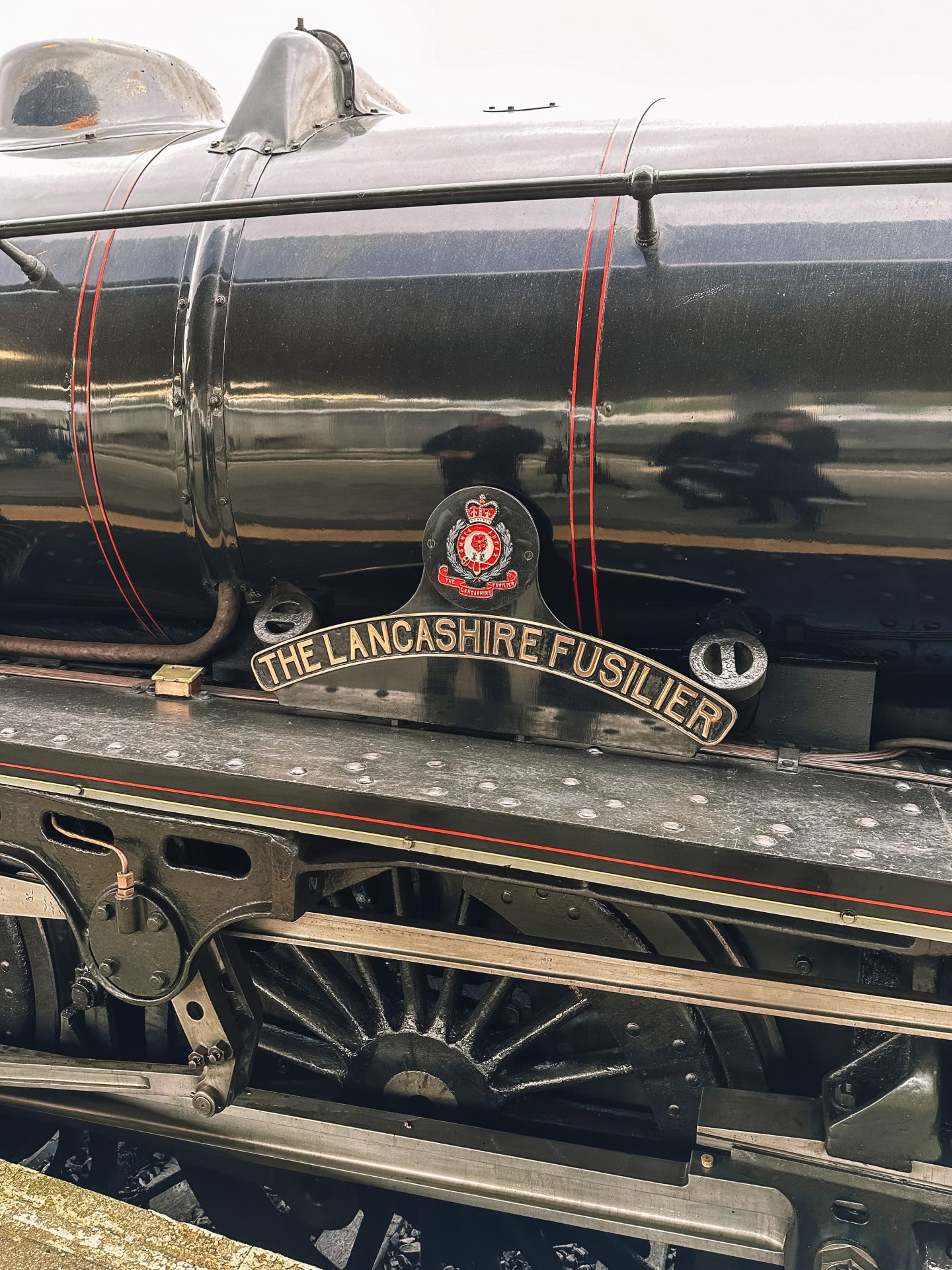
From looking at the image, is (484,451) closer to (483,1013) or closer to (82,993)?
(483,1013)

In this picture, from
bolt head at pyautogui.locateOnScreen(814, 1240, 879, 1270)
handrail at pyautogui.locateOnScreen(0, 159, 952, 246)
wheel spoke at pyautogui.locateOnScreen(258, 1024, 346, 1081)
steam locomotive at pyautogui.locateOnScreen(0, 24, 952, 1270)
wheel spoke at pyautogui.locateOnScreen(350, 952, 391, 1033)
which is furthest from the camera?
wheel spoke at pyautogui.locateOnScreen(258, 1024, 346, 1081)

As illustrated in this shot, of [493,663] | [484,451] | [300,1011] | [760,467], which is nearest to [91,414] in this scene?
[484,451]

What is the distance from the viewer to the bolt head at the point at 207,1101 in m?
2.45

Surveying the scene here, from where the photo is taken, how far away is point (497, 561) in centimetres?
210

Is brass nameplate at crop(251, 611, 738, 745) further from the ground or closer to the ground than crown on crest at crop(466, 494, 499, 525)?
closer to the ground

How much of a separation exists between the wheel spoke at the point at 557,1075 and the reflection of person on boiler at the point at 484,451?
4.81 feet

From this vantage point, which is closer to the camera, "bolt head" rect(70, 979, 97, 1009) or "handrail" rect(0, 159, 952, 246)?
"handrail" rect(0, 159, 952, 246)

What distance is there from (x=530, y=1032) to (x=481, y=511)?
135 centimetres

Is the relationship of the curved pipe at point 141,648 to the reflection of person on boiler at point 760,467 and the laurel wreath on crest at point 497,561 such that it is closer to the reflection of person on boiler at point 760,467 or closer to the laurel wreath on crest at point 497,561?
the laurel wreath on crest at point 497,561

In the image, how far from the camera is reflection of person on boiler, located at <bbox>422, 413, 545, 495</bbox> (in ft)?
6.86

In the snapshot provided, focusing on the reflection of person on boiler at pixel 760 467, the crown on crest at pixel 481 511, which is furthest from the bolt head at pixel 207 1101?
the reflection of person on boiler at pixel 760 467

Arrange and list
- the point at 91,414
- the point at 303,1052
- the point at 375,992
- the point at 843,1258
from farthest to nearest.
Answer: the point at 303,1052, the point at 375,992, the point at 91,414, the point at 843,1258

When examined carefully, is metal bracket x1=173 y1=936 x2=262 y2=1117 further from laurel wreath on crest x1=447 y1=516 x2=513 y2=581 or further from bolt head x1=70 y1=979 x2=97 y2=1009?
laurel wreath on crest x1=447 y1=516 x2=513 y2=581

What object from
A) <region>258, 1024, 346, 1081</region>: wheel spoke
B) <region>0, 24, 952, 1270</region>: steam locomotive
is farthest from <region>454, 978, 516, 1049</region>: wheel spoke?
<region>258, 1024, 346, 1081</region>: wheel spoke
